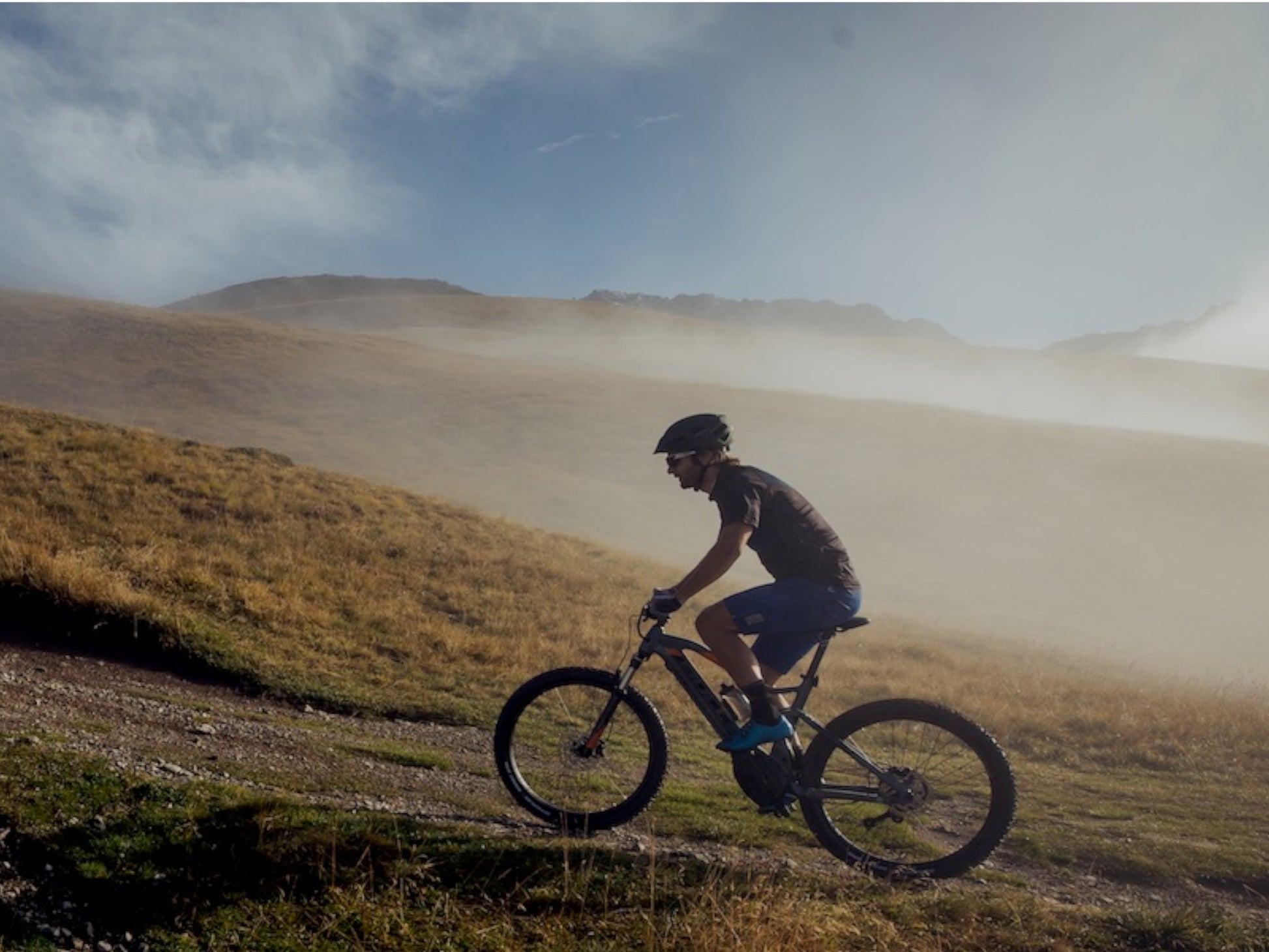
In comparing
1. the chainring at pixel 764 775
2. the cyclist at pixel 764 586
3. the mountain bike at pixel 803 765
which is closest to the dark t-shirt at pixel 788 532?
the cyclist at pixel 764 586

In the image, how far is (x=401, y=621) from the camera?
14070mm

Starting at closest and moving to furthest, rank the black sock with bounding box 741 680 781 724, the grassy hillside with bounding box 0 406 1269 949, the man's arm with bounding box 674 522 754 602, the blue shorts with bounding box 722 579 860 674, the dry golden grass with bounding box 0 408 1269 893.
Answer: the grassy hillside with bounding box 0 406 1269 949 → the man's arm with bounding box 674 522 754 602 → the black sock with bounding box 741 680 781 724 → the blue shorts with bounding box 722 579 860 674 → the dry golden grass with bounding box 0 408 1269 893

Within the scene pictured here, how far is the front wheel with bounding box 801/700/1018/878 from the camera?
→ 17.2ft

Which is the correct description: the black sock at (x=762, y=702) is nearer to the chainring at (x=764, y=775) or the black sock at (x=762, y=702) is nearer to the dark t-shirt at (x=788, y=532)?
the chainring at (x=764, y=775)

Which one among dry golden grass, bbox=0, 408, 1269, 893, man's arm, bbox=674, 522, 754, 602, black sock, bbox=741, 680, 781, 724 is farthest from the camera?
dry golden grass, bbox=0, 408, 1269, 893

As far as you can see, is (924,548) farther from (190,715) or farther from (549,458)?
(190,715)

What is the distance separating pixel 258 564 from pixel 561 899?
12131 millimetres

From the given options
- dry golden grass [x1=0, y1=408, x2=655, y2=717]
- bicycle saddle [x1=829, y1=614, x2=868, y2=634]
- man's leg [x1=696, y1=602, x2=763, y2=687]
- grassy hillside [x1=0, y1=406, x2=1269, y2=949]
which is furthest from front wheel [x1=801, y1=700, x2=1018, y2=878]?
dry golden grass [x1=0, y1=408, x2=655, y2=717]

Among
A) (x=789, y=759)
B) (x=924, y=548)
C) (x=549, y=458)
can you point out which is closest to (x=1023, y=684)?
(x=789, y=759)

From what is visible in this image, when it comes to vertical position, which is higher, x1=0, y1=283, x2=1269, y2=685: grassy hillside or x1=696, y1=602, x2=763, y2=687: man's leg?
x1=0, y1=283, x2=1269, y2=685: grassy hillside

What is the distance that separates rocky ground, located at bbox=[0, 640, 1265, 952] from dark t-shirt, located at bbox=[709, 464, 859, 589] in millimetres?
1847

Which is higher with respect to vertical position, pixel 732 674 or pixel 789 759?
pixel 732 674

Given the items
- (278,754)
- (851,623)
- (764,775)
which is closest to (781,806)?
(764,775)

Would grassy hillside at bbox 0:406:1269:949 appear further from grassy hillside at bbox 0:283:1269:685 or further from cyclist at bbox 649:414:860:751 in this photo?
grassy hillside at bbox 0:283:1269:685
